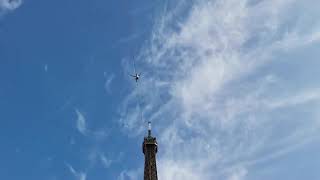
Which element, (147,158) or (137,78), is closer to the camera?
(137,78)

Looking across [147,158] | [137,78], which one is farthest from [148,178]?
[137,78]

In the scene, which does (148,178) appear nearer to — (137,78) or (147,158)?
(147,158)

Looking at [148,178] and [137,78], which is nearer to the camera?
[137,78]

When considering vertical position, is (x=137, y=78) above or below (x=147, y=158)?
below
